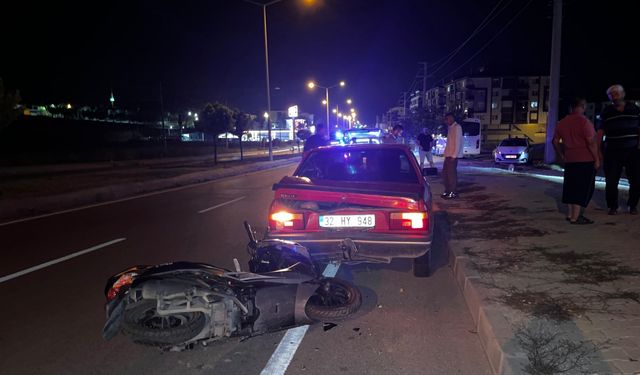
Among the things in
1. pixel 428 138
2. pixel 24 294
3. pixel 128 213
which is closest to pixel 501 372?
pixel 24 294

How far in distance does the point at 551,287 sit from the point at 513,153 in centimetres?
1937

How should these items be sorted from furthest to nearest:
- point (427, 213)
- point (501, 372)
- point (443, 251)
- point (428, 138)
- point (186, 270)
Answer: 1. point (428, 138)
2. point (443, 251)
3. point (427, 213)
4. point (186, 270)
5. point (501, 372)

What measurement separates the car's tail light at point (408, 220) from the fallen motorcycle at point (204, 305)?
3.69 feet

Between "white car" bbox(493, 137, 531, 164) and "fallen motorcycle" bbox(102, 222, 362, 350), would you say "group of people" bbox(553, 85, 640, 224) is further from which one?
"white car" bbox(493, 137, 531, 164)

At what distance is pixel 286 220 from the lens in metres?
5.04

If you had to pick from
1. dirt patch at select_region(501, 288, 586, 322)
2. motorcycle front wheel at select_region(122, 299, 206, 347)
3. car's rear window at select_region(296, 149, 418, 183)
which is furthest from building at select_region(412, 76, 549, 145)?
motorcycle front wheel at select_region(122, 299, 206, 347)

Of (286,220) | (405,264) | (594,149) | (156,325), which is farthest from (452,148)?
(156,325)

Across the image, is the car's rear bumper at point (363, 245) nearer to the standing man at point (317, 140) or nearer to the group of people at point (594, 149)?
the group of people at point (594, 149)

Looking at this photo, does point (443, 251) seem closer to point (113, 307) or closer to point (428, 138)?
point (113, 307)

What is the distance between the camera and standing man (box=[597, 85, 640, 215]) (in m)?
6.97

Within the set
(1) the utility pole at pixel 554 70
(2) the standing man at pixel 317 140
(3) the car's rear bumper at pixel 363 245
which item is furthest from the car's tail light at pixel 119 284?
(1) the utility pole at pixel 554 70

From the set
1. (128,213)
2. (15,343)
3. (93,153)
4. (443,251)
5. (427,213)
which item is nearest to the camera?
(15,343)

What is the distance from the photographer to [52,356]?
3.60m

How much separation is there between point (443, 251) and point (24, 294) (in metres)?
5.37
